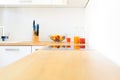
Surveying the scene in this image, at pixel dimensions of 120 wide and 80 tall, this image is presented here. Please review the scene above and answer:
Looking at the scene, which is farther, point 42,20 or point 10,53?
point 42,20

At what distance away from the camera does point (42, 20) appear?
3.44 meters

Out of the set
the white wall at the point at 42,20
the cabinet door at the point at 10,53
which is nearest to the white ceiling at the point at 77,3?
the white wall at the point at 42,20

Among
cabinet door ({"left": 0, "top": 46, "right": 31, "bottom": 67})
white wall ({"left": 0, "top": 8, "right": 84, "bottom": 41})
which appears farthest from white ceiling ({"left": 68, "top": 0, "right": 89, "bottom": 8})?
cabinet door ({"left": 0, "top": 46, "right": 31, "bottom": 67})

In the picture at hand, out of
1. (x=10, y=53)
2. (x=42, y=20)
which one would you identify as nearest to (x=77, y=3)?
(x=42, y=20)

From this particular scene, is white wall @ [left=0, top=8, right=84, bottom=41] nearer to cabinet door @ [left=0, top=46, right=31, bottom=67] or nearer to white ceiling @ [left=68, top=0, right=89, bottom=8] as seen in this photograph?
white ceiling @ [left=68, top=0, right=89, bottom=8]

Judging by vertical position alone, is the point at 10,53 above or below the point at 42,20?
below

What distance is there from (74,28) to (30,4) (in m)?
0.88

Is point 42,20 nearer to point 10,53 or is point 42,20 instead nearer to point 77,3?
point 77,3

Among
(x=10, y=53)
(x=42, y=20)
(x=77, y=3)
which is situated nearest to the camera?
(x=10, y=53)

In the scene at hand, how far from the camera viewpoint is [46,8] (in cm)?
344

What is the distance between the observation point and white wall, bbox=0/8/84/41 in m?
3.42

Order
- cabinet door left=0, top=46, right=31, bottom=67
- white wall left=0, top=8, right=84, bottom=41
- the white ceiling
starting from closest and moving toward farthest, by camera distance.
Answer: cabinet door left=0, top=46, right=31, bottom=67
the white ceiling
white wall left=0, top=8, right=84, bottom=41

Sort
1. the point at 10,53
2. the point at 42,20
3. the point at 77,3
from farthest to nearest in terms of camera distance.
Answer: the point at 42,20 → the point at 77,3 → the point at 10,53

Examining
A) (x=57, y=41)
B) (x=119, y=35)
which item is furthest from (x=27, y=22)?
(x=119, y=35)
